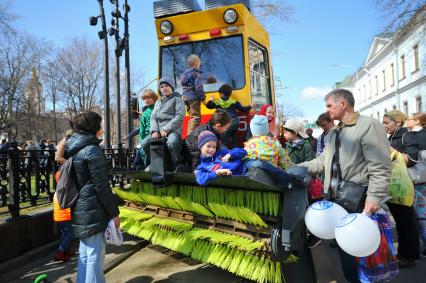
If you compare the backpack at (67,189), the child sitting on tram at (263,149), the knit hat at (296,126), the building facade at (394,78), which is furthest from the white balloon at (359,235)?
the building facade at (394,78)

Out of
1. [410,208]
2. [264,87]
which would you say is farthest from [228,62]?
[410,208]

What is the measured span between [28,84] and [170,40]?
24.7m

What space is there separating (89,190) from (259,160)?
1540 mm

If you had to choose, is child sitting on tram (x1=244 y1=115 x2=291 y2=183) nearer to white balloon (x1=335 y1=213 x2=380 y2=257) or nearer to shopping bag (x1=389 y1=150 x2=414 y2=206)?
white balloon (x1=335 y1=213 x2=380 y2=257)

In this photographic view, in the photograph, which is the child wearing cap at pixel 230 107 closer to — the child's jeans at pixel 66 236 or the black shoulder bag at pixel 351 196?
the black shoulder bag at pixel 351 196

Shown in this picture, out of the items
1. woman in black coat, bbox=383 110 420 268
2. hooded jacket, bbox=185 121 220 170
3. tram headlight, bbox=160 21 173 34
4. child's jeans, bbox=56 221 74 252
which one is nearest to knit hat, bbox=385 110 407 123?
woman in black coat, bbox=383 110 420 268

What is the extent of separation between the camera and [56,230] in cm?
516

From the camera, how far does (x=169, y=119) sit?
4.22 metres

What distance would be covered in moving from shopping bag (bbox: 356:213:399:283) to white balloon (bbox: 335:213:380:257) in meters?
0.17

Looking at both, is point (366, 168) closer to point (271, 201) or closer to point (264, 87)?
point (271, 201)

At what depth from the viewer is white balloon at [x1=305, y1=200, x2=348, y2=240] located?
8.09ft

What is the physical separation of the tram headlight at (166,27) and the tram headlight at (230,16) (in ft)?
3.18

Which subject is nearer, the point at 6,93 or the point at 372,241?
the point at 372,241

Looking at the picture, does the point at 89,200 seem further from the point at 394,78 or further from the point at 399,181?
the point at 394,78
